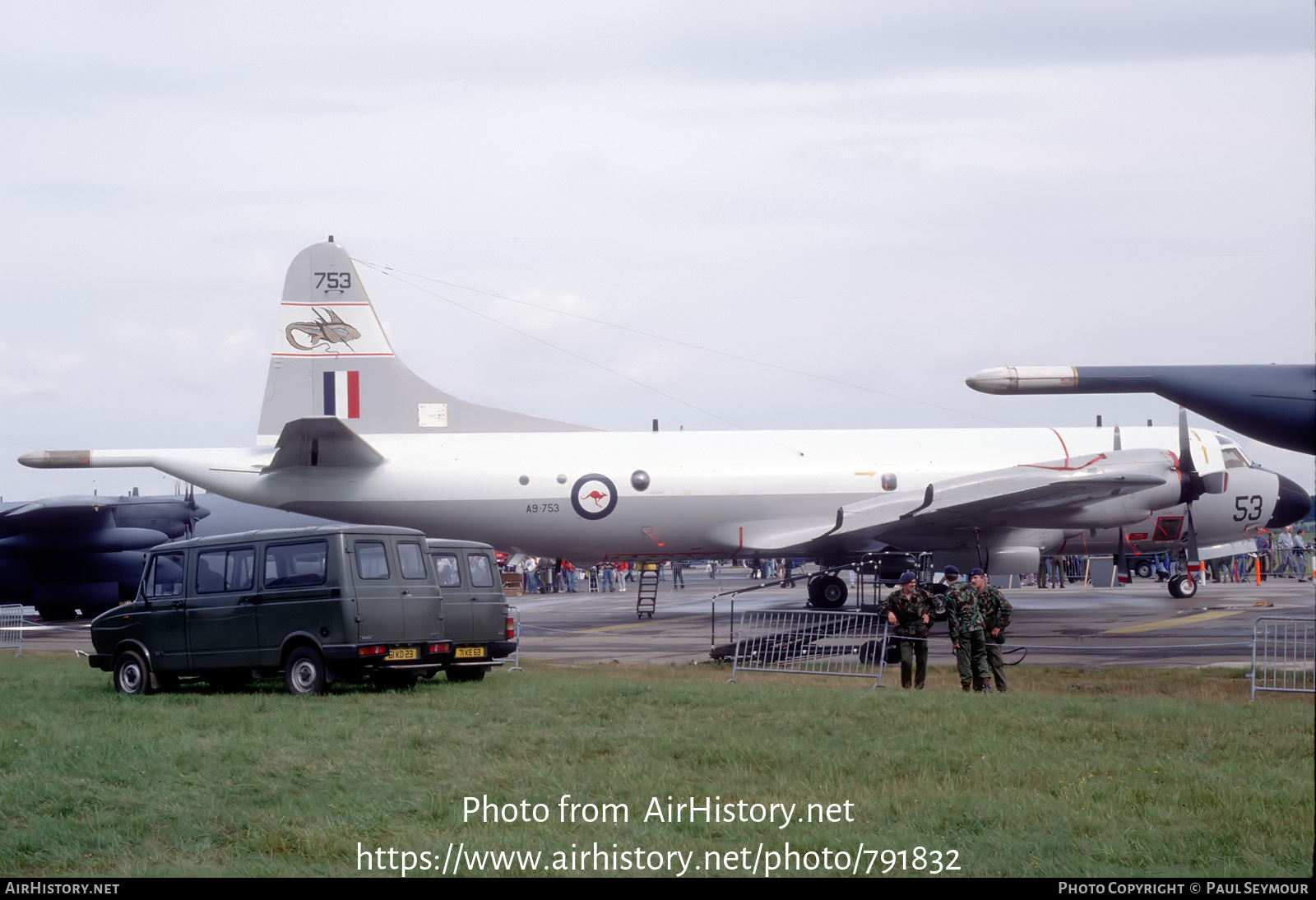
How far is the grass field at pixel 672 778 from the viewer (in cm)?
759

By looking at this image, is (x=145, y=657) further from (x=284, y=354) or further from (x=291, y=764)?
(x=284, y=354)

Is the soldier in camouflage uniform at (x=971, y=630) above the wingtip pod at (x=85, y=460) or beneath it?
beneath

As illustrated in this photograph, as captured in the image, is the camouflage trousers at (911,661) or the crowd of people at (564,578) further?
the crowd of people at (564,578)

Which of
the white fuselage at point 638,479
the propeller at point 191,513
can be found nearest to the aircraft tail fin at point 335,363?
the white fuselage at point 638,479

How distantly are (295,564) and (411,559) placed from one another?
64.0 inches

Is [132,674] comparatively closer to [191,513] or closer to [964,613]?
[964,613]

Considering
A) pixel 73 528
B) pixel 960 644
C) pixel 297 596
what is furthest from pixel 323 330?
pixel 960 644

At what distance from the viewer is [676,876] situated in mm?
7184

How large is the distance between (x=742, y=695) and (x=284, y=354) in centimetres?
1990

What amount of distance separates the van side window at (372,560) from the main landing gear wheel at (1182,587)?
26.8m

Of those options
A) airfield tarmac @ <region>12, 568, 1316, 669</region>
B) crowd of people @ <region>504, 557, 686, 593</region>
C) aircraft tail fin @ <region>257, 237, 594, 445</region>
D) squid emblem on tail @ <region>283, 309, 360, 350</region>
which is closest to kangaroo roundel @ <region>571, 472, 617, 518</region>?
airfield tarmac @ <region>12, 568, 1316, 669</region>

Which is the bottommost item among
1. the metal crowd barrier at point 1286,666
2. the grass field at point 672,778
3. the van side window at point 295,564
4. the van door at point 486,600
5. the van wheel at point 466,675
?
the van wheel at point 466,675

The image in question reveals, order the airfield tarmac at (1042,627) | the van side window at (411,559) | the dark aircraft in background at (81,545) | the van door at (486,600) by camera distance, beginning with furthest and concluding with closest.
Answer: the dark aircraft in background at (81,545) → the airfield tarmac at (1042,627) → the van door at (486,600) → the van side window at (411,559)

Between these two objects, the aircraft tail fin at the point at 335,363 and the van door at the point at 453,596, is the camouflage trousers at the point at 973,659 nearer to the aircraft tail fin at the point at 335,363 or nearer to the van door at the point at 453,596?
the van door at the point at 453,596
